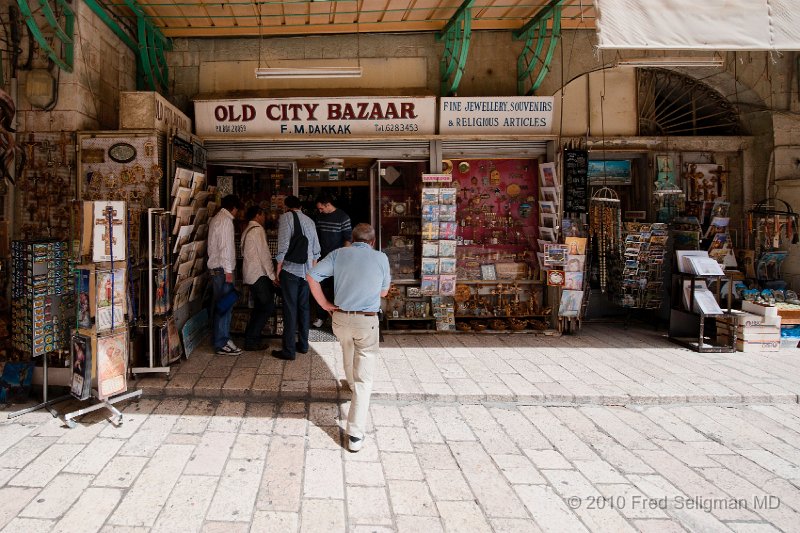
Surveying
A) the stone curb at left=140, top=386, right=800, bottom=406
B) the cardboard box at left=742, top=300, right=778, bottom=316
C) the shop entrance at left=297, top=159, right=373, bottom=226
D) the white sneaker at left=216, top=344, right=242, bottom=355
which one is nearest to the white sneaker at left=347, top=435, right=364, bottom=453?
the stone curb at left=140, top=386, right=800, bottom=406

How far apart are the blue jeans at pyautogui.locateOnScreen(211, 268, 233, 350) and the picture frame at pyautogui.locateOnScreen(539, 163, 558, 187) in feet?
16.4

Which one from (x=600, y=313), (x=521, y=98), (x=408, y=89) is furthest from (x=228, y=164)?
(x=600, y=313)

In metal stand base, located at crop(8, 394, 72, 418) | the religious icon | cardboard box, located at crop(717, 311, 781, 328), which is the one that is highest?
the religious icon

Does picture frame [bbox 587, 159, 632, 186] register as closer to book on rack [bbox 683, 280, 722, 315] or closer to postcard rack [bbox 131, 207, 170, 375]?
book on rack [bbox 683, 280, 722, 315]

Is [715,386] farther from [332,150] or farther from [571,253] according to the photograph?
[332,150]

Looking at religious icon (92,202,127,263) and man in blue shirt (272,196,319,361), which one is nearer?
religious icon (92,202,127,263)

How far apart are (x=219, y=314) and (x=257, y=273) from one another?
721 mm

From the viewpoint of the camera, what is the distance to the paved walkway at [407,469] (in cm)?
327

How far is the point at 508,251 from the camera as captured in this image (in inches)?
342

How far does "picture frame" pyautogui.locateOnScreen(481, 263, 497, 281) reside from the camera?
8.59m

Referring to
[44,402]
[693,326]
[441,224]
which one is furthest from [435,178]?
[44,402]

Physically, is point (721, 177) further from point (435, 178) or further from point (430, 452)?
point (430, 452)

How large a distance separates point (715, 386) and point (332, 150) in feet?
19.6

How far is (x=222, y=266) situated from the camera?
259 inches
